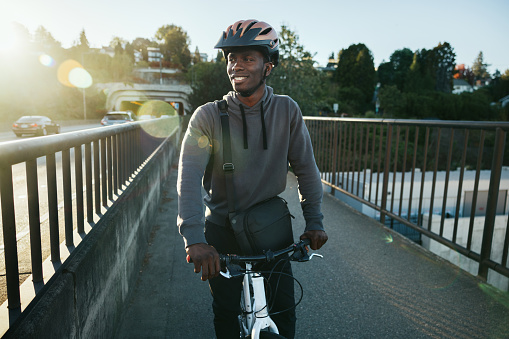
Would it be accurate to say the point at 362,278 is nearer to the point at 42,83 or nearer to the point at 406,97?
the point at 42,83

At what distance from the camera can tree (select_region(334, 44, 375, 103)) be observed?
10453 cm

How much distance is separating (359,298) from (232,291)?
5.89 feet

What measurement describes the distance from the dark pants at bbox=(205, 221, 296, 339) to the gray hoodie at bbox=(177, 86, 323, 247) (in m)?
0.09

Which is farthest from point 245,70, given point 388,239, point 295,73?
point 295,73

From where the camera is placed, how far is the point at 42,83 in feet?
226

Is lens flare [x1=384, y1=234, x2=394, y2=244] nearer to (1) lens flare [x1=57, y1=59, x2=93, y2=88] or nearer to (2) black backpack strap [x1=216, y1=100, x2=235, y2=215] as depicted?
(2) black backpack strap [x1=216, y1=100, x2=235, y2=215]

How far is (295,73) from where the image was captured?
2303 centimetres

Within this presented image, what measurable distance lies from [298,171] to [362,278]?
2185mm

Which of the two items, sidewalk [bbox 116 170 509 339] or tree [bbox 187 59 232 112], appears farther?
tree [bbox 187 59 232 112]

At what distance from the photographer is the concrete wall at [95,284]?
1724 millimetres

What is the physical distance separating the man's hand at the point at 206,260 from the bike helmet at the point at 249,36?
1.01 meters

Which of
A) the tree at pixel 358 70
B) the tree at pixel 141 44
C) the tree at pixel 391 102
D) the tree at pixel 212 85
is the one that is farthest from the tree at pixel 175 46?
the tree at pixel 212 85

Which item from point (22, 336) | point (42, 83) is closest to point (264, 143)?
point (22, 336)

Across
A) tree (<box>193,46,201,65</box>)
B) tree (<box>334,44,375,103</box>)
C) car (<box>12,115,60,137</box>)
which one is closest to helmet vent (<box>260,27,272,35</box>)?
car (<box>12,115,60,137</box>)
